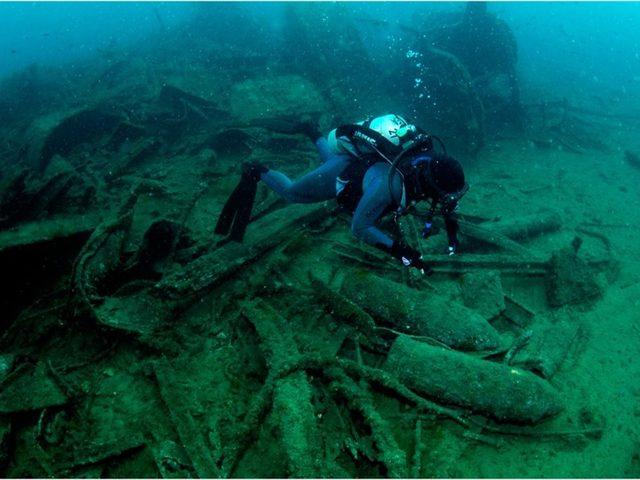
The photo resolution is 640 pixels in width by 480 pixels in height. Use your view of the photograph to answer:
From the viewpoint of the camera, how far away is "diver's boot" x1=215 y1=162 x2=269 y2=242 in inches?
198

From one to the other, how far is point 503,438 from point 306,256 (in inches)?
131

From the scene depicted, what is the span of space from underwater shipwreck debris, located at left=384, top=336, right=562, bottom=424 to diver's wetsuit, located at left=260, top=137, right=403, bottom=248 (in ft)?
4.33

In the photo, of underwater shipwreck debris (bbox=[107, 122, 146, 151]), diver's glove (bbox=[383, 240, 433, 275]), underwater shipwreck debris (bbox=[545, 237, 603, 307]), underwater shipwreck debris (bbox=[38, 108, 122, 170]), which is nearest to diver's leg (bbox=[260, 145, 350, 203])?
diver's glove (bbox=[383, 240, 433, 275])

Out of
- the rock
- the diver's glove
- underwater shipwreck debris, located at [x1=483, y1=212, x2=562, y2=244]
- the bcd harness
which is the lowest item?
underwater shipwreck debris, located at [x1=483, y1=212, x2=562, y2=244]

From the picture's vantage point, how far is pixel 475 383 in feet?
10.3

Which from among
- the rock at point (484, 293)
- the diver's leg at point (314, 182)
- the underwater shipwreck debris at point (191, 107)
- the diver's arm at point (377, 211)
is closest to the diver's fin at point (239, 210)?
the diver's leg at point (314, 182)

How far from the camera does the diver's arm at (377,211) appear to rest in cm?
387

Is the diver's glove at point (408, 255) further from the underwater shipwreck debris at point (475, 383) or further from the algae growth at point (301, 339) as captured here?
the underwater shipwreck debris at point (475, 383)

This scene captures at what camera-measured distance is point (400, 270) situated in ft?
15.9

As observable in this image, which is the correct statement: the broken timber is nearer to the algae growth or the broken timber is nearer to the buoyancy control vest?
the algae growth

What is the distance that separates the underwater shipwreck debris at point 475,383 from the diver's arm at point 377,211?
3.47 feet

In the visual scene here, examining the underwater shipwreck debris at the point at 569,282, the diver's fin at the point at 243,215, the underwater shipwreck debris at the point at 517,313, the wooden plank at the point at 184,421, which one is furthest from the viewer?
the diver's fin at the point at 243,215

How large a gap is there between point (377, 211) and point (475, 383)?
196 centimetres

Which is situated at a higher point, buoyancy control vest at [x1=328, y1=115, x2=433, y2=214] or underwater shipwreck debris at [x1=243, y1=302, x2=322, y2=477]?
buoyancy control vest at [x1=328, y1=115, x2=433, y2=214]
